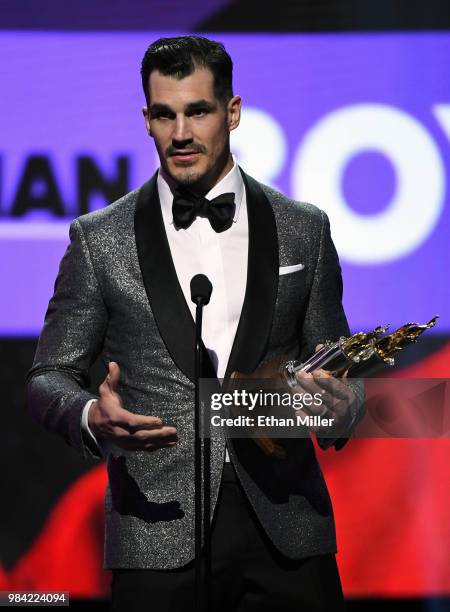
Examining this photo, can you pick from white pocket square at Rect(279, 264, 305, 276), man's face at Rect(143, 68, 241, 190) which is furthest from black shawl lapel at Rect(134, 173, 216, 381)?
white pocket square at Rect(279, 264, 305, 276)

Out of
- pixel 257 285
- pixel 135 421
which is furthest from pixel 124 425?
pixel 257 285

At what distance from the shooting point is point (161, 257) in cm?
198

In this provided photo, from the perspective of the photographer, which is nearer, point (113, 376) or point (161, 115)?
point (113, 376)

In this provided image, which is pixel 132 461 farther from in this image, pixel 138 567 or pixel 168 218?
pixel 168 218

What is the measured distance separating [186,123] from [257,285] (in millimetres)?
344

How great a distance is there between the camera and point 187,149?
198 cm

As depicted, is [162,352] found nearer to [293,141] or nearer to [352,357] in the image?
[352,357]

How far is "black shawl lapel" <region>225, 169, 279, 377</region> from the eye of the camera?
1897 mm

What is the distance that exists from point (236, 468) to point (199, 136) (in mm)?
648

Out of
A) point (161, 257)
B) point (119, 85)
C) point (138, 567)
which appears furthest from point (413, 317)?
point (138, 567)

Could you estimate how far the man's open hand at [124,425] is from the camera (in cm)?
155

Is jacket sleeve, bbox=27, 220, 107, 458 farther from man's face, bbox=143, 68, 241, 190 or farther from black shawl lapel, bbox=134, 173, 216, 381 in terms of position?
man's face, bbox=143, 68, 241, 190

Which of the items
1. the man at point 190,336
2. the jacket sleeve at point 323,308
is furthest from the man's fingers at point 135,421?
the jacket sleeve at point 323,308

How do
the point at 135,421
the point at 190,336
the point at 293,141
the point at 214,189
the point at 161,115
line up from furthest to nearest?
the point at 293,141, the point at 214,189, the point at 161,115, the point at 190,336, the point at 135,421
